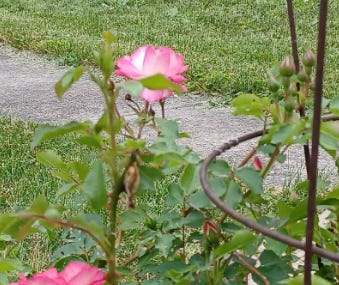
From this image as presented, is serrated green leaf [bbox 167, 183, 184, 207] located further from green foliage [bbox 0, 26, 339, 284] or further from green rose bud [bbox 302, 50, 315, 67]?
green rose bud [bbox 302, 50, 315, 67]

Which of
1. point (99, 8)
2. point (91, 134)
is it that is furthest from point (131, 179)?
point (99, 8)

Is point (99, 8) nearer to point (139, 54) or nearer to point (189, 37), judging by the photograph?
point (189, 37)

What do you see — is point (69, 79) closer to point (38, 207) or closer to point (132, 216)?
point (38, 207)

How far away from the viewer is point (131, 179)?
1127 mm

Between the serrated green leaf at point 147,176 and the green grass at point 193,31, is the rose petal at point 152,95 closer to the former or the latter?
the serrated green leaf at point 147,176

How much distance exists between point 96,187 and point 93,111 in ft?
13.1

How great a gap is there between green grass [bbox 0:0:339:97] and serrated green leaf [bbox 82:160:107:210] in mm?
3919

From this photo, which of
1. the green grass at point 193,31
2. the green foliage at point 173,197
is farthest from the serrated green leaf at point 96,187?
the green grass at point 193,31

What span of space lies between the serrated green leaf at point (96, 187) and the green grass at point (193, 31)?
12.9 feet

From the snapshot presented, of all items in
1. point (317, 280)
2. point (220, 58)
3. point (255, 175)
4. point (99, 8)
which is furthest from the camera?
point (99, 8)

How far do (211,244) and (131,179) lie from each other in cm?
19

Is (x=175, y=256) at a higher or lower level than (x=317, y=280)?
lower

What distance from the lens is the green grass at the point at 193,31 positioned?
19.0 ft

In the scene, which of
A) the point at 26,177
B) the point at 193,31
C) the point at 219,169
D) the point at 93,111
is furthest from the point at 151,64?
the point at 193,31
